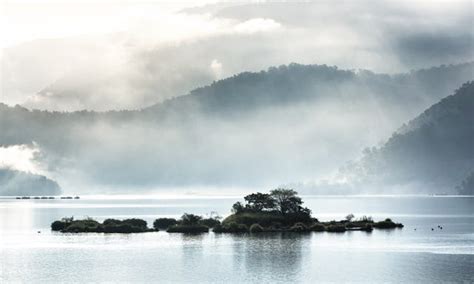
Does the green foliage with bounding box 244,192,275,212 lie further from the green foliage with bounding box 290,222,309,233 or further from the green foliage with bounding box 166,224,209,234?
the green foliage with bounding box 166,224,209,234

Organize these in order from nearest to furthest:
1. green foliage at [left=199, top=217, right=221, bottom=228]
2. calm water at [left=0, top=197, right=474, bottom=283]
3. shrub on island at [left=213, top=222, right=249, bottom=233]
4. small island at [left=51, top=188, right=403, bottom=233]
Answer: calm water at [left=0, top=197, right=474, bottom=283] < shrub on island at [left=213, top=222, right=249, bottom=233] < small island at [left=51, top=188, right=403, bottom=233] < green foliage at [left=199, top=217, right=221, bottom=228]

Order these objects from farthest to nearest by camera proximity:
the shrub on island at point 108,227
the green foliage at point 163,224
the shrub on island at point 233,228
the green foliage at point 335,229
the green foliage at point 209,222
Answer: the green foliage at point 163,224 → the green foliage at point 209,222 → the green foliage at point 335,229 → the shrub on island at point 108,227 → the shrub on island at point 233,228

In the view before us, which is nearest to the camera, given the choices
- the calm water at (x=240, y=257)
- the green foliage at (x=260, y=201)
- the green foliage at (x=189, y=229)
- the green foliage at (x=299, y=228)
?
the calm water at (x=240, y=257)

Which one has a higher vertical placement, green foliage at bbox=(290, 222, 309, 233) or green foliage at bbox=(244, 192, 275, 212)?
green foliage at bbox=(244, 192, 275, 212)

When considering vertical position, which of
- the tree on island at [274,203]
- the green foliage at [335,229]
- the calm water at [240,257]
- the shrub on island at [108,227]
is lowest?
the calm water at [240,257]

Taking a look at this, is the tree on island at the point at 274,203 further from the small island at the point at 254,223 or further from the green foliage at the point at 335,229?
the green foliage at the point at 335,229

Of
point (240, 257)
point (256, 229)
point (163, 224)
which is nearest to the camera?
point (240, 257)

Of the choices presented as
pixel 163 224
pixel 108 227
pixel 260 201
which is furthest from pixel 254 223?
pixel 108 227

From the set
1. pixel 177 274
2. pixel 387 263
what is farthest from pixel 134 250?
pixel 387 263

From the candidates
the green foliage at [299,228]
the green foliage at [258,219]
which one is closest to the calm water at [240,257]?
the green foliage at [299,228]

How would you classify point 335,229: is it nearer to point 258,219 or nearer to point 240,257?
point 258,219

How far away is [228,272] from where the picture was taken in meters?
113

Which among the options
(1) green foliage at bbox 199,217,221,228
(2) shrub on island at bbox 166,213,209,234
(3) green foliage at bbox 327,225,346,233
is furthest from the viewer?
(1) green foliage at bbox 199,217,221,228

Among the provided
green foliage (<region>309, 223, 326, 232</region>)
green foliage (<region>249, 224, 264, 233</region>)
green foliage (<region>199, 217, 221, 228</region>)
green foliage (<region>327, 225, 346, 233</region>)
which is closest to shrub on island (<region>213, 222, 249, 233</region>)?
green foliage (<region>249, 224, 264, 233</region>)
